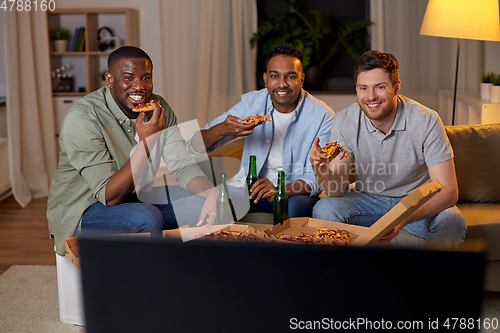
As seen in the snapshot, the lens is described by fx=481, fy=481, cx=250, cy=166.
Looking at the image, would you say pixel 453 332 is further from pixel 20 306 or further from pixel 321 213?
pixel 20 306

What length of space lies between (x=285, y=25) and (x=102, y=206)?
302 cm

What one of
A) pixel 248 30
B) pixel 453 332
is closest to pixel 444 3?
pixel 248 30

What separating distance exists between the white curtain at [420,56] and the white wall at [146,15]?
79.3 inches

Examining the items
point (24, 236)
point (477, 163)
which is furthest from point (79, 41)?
point (477, 163)

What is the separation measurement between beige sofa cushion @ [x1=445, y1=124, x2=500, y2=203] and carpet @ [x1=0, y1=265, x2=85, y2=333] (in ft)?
6.26

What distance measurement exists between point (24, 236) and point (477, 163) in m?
2.76

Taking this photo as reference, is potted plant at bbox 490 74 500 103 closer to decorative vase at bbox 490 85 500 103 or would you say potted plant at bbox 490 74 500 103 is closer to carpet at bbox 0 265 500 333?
decorative vase at bbox 490 85 500 103

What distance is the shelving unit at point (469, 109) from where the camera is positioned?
3.01 meters

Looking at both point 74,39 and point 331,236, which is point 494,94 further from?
point 74,39

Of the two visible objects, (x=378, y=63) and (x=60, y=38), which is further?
(x=60, y=38)

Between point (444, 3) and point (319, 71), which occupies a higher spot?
point (444, 3)

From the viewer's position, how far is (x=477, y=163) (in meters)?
2.38

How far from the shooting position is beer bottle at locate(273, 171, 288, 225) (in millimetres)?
1979

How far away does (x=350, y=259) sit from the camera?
1.98 feet
